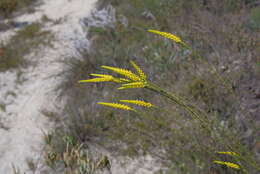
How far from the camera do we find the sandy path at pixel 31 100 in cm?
283

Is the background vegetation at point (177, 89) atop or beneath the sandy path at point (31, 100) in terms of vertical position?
atop

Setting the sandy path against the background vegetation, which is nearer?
the background vegetation

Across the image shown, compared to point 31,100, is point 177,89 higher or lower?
higher

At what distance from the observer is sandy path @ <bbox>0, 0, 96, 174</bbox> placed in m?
2.83

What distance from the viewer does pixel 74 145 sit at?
2631mm

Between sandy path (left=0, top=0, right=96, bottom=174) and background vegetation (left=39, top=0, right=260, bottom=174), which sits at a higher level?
background vegetation (left=39, top=0, right=260, bottom=174)

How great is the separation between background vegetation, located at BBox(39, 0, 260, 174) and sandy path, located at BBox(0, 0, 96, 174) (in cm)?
26

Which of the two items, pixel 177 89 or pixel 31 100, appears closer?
pixel 177 89

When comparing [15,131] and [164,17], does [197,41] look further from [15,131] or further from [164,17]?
[15,131]

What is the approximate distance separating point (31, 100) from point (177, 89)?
2.05 m

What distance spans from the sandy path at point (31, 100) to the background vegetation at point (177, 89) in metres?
0.26

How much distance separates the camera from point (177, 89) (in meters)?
2.99

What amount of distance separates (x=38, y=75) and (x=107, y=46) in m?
1.24

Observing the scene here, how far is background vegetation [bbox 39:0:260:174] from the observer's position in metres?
2.24
